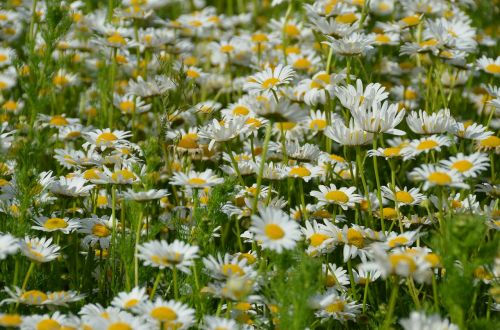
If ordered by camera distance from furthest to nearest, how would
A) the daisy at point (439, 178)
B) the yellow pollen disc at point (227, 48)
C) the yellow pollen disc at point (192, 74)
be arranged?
1. the yellow pollen disc at point (227, 48)
2. the yellow pollen disc at point (192, 74)
3. the daisy at point (439, 178)

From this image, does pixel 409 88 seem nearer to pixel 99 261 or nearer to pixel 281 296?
pixel 99 261

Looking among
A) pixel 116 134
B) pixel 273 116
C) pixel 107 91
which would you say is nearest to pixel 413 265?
pixel 273 116

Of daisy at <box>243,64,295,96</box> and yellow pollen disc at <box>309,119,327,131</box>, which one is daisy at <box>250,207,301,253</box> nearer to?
daisy at <box>243,64,295,96</box>

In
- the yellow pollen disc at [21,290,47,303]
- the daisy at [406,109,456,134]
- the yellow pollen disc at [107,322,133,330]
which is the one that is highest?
the daisy at [406,109,456,134]

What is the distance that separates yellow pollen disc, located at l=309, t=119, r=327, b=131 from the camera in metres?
4.41

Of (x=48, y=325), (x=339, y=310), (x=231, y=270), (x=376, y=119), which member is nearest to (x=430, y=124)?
(x=376, y=119)

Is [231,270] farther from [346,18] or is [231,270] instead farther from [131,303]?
[346,18]

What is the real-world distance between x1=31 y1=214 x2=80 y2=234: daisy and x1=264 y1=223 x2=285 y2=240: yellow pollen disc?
95 centimetres

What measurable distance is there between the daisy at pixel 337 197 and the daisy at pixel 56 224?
0.99 metres

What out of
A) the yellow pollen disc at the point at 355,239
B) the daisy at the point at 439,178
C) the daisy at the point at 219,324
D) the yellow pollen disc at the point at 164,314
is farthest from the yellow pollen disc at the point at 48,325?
the daisy at the point at 439,178

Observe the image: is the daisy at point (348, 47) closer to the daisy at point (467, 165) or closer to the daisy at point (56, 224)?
the daisy at point (467, 165)

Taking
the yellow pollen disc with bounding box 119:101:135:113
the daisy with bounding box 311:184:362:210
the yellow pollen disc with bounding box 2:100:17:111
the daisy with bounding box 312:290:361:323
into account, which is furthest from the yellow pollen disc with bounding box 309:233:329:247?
the yellow pollen disc with bounding box 2:100:17:111

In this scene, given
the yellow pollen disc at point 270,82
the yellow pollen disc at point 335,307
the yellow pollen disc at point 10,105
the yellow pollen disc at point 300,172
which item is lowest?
the yellow pollen disc at point 10,105

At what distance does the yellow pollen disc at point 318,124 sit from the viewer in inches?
174
